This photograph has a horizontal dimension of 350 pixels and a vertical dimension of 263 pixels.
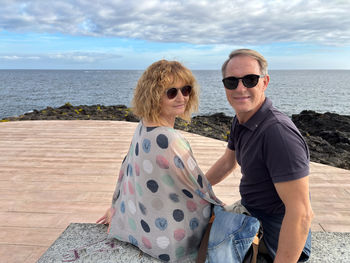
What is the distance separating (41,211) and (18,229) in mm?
350

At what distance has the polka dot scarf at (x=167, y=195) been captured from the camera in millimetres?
1588

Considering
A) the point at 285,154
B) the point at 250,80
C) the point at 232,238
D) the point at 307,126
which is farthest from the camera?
the point at 307,126

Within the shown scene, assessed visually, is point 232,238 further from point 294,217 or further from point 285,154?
point 285,154

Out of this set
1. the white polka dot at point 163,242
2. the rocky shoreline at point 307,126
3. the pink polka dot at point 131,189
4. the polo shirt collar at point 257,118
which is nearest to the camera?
the polo shirt collar at point 257,118

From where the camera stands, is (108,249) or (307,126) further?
(307,126)

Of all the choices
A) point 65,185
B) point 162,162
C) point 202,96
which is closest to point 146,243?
point 162,162

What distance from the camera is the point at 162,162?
1583 mm

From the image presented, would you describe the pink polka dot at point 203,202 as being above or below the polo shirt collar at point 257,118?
below

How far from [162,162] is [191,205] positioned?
1.04ft

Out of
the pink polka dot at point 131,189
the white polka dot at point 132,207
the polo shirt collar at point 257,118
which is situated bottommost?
the white polka dot at point 132,207

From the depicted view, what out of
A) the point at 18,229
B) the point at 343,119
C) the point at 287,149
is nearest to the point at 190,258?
the point at 287,149

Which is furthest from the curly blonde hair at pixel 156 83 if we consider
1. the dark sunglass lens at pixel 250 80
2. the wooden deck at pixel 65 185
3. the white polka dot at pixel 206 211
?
the wooden deck at pixel 65 185

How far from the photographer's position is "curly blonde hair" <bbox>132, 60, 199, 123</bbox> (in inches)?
67.3

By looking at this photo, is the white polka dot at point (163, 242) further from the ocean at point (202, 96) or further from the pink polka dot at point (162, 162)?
the ocean at point (202, 96)
